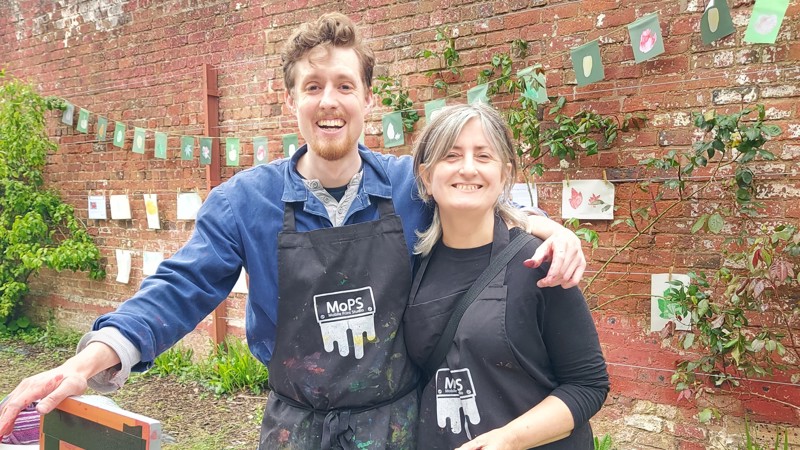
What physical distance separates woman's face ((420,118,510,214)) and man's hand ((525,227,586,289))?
21cm

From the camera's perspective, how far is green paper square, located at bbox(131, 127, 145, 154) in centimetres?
582

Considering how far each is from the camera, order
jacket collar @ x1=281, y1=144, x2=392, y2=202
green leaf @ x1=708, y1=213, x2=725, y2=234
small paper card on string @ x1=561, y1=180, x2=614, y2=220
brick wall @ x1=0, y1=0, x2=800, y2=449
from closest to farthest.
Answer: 1. jacket collar @ x1=281, y1=144, x2=392, y2=202
2. green leaf @ x1=708, y1=213, x2=725, y2=234
3. brick wall @ x1=0, y1=0, x2=800, y2=449
4. small paper card on string @ x1=561, y1=180, x2=614, y2=220

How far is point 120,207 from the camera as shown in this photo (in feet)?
20.5

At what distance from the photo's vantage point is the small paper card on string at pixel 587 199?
356 centimetres

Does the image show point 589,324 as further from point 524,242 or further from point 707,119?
point 707,119

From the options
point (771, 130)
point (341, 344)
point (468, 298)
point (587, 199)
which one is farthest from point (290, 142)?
point (468, 298)

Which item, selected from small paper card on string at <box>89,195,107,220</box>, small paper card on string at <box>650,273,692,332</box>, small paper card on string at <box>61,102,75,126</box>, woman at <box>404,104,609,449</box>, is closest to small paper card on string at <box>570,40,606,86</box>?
small paper card on string at <box>650,273,692,332</box>

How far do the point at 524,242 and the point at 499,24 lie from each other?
260 centimetres

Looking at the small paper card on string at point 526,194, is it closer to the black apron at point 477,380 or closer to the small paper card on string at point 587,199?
the small paper card on string at point 587,199

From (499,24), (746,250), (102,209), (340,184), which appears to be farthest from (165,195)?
(746,250)

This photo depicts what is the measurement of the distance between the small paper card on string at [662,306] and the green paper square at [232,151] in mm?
3461

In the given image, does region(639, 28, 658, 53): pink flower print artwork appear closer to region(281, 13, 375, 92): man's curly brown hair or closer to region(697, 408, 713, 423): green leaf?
region(697, 408, 713, 423): green leaf

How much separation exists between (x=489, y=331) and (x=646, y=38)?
2399 mm

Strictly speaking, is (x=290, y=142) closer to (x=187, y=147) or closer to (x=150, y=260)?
(x=187, y=147)
